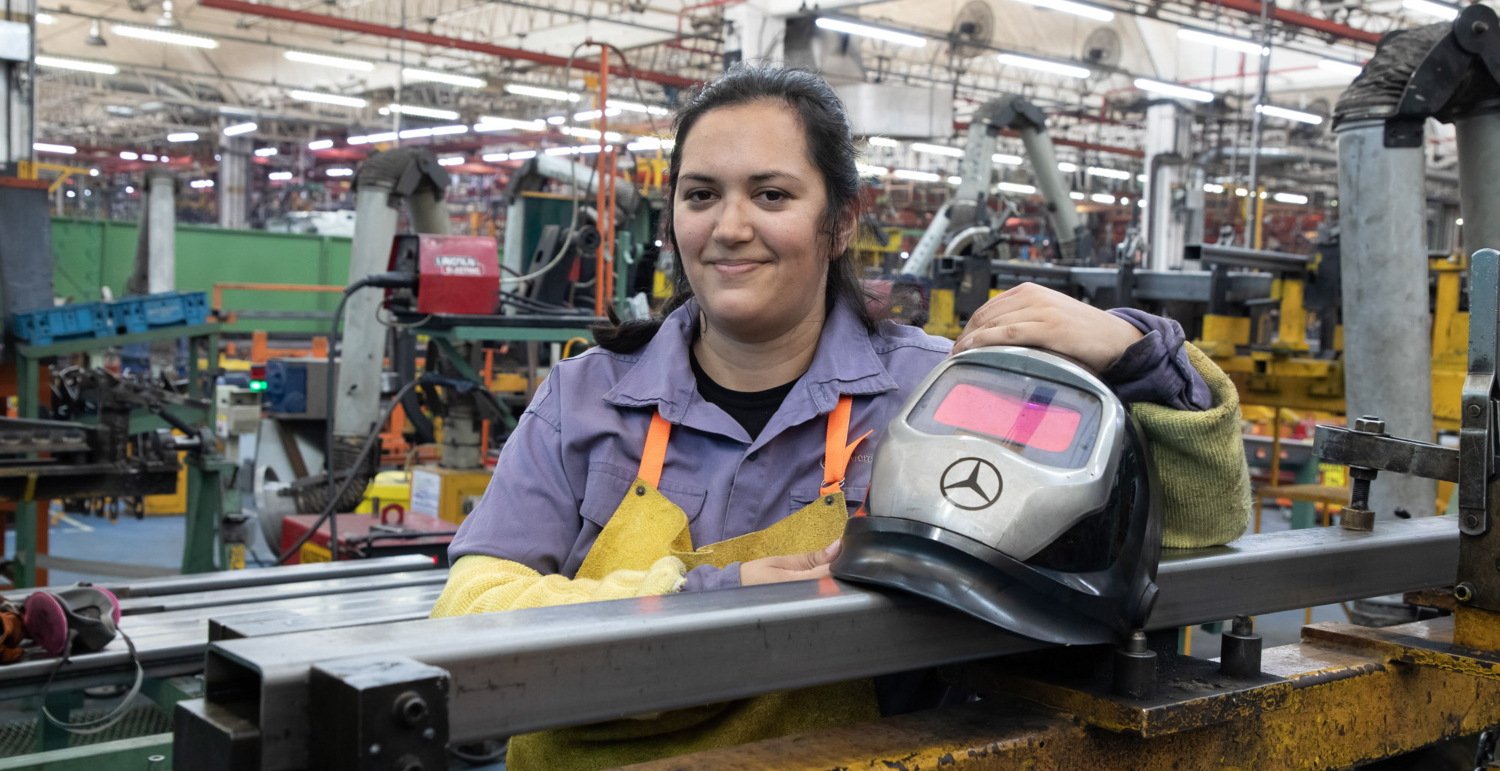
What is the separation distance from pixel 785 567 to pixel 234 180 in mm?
22576

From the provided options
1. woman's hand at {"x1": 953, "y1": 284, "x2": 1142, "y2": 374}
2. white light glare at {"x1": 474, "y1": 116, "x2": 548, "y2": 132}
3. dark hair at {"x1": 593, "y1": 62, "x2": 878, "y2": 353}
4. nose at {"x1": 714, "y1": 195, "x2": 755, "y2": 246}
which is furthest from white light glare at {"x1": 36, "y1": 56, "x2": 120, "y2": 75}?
woman's hand at {"x1": 953, "y1": 284, "x2": 1142, "y2": 374}

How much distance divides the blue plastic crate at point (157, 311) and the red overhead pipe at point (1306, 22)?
11008 millimetres

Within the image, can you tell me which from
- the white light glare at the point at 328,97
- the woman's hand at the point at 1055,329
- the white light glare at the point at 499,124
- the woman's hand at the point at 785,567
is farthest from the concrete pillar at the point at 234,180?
the woman's hand at the point at 1055,329

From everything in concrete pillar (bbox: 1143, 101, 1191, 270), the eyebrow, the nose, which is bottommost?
the nose

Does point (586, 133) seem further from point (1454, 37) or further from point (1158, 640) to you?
point (1158, 640)

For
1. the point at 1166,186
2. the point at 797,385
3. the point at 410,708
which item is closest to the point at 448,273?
the point at 797,385

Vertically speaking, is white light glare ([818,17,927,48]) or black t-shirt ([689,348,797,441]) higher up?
white light glare ([818,17,927,48])

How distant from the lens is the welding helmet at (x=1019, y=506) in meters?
1.01

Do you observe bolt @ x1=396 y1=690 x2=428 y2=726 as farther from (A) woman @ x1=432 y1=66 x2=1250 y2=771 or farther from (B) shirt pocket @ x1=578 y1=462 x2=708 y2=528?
(B) shirt pocket @ x1=578 y1=462 x2=708 y2=528

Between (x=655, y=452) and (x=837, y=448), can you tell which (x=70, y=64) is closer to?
(x=655, y=452)

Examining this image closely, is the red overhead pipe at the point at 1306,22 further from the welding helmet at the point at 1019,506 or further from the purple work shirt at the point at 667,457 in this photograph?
the welding helmet at the point at 1019,506

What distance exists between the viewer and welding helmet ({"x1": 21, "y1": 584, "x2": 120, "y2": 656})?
2.30 meters

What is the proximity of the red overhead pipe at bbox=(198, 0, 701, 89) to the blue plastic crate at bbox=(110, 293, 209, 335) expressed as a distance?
7.39 meters

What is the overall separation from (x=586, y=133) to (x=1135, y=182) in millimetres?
11393
